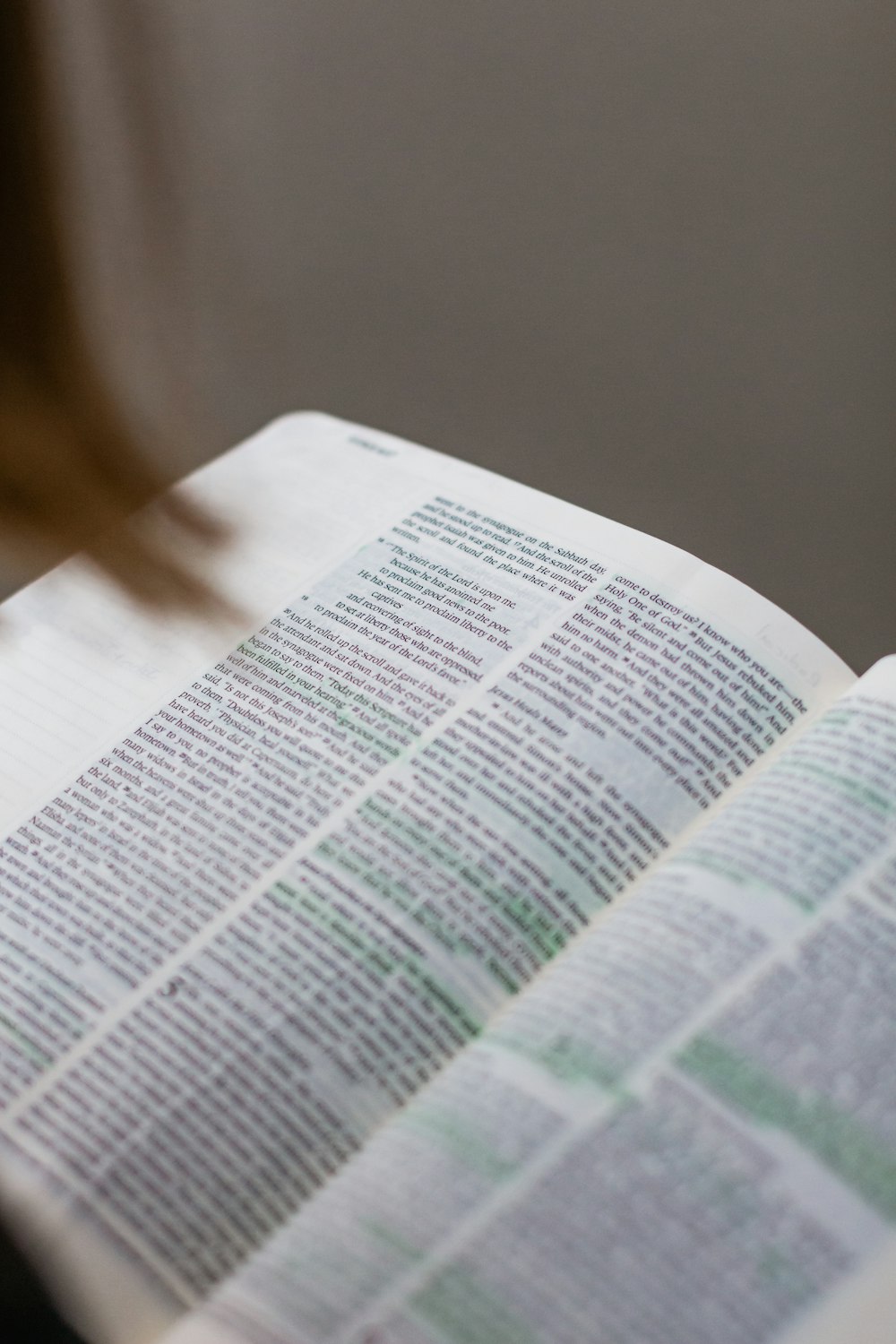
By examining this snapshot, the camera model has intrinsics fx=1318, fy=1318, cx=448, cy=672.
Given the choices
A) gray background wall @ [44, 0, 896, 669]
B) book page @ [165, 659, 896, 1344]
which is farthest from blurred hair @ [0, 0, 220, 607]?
book page @ [165, 659, 896, 1344]

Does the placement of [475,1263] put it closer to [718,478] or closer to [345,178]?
[718,478]

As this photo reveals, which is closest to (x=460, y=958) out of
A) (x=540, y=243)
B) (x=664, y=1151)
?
(x=664, y=1151)

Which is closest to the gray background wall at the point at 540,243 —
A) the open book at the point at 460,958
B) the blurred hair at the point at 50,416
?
the blurred hair at the point at 50,416

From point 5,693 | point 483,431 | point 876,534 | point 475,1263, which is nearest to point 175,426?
point 483,431

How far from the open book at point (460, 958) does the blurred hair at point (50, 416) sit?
0.06 m

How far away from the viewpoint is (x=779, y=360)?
755 mm

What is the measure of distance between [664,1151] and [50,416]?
2.01ft

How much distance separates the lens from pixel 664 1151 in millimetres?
404

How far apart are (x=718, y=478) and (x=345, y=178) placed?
33 centimetres

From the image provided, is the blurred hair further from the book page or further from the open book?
the book page

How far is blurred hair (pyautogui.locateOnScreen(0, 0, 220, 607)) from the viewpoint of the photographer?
2.01 ft

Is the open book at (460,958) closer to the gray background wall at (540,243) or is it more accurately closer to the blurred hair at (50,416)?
the blurred hair at (50,416)

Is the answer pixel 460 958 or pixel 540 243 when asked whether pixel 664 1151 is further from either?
pixel 540 243

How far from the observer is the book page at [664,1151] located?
383 millimetres
